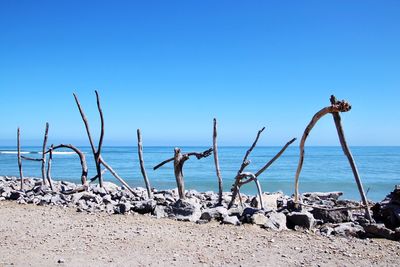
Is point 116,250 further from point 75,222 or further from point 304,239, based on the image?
point 304,239

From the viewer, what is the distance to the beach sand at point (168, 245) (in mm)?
5086

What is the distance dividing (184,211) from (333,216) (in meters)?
2.94

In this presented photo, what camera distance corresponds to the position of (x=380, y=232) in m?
6.27

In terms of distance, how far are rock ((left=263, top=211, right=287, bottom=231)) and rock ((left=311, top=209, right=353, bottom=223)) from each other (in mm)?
942

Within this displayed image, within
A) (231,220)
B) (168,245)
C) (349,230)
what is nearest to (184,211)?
(231,220)

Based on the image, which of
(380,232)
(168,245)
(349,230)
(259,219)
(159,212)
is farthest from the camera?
(159,212)

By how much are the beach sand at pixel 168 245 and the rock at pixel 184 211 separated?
30 centimetres

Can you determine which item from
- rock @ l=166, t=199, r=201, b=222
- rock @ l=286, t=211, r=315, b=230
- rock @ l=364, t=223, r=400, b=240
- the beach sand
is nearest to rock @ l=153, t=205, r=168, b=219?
rock @ l=166, t=199, r=201, b=222

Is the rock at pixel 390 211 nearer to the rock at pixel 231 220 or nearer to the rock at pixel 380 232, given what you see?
the rock at pixel 380 232

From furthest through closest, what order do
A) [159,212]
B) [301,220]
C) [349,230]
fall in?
1. [159,212]
2. [301,220]
3. [349,230]

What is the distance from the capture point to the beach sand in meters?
5.09

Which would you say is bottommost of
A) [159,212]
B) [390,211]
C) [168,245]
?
[168,245]

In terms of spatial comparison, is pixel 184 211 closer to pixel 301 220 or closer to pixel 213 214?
pixel 213 214

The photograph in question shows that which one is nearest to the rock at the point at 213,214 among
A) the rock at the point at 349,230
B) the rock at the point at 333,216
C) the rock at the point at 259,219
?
the rock at the point at 259,219
